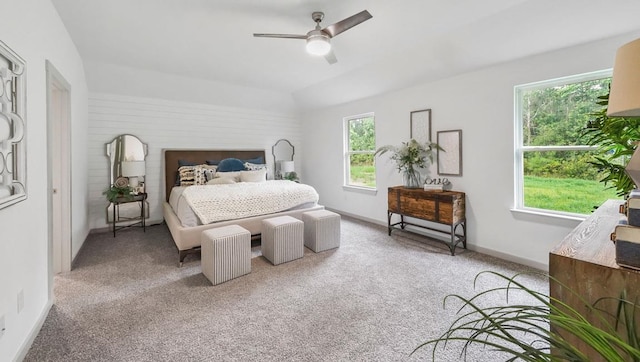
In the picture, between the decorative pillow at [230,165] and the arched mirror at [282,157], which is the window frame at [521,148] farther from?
the decorative pillow at [230,165]

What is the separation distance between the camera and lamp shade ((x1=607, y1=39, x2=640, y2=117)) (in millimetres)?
833

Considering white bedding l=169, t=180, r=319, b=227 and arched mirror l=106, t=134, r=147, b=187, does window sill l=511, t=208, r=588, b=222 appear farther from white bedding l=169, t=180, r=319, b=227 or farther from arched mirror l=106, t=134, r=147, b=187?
arched mirror l=106, t=134, r=147, b=187

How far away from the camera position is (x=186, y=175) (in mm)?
5441

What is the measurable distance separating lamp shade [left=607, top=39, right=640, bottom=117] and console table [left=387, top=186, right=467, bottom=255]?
10.0 feet

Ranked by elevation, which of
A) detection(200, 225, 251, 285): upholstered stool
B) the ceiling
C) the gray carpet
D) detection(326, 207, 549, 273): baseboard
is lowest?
the gray carpet

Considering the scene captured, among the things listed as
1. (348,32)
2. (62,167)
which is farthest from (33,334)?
(348,32)

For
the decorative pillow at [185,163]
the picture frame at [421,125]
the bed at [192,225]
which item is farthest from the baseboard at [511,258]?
the decorative pillow at [185,163]

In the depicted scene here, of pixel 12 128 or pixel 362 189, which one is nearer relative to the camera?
pixel 12 128

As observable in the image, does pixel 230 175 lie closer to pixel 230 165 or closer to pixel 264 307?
pixel 230 165

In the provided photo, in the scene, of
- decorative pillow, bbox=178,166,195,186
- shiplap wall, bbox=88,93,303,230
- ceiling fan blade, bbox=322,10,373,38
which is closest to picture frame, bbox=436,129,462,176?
ceiling fan blade, bbox=322,10,373,38

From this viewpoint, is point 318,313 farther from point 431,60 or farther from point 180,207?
point 431,60

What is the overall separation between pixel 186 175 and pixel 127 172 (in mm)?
929

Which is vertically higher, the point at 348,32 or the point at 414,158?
the point at 348,32

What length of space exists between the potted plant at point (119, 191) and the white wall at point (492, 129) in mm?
4496
